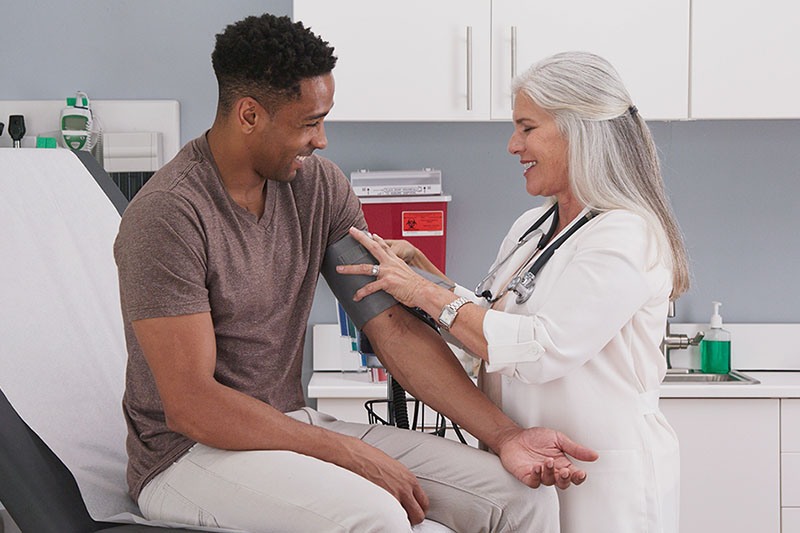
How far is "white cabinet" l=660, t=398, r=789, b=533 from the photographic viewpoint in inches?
94.1

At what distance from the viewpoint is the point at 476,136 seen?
2.77m

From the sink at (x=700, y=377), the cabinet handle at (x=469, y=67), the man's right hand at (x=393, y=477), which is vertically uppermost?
the cabinet handle at (x=469, y=67)

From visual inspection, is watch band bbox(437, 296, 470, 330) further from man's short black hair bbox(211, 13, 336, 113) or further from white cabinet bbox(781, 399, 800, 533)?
white cabinet bbox(781, 399, 800, 533)

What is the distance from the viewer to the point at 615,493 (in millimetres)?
1496

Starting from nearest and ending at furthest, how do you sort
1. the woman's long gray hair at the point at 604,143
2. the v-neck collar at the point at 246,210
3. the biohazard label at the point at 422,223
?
the v-neck collar at the point at 246,210
the woman's long gray hair at the point at 604,143
the biohazard label at the point at 422,223

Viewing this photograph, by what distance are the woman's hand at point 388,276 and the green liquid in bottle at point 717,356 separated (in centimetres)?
147

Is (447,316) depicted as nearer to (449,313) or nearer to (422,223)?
(449,313)

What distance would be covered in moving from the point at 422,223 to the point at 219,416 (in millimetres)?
1366

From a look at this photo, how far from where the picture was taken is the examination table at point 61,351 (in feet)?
4.28

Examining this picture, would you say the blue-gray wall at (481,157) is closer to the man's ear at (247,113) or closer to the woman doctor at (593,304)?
the woman doctor at (593,304)

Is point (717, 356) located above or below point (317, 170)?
below

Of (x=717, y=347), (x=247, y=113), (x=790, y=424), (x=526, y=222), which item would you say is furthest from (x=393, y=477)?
(x=717, y=347)

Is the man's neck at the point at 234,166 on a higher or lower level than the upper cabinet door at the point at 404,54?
lower

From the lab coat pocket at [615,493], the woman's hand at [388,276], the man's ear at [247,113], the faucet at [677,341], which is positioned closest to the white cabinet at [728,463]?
the faucet at [677,341]
